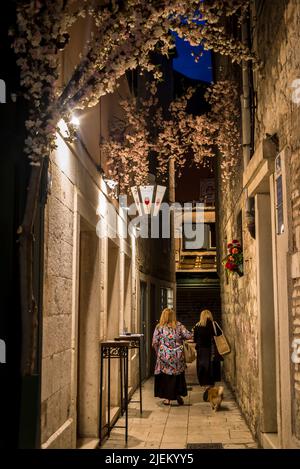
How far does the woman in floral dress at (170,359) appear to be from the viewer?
10.2 m

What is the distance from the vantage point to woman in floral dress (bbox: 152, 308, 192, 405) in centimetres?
1023

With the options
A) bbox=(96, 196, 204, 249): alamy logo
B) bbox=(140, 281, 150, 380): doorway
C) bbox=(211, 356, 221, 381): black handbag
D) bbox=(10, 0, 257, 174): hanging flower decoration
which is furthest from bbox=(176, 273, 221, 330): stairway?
bbox=(10, 0, 257, 174): hanging flower decoration

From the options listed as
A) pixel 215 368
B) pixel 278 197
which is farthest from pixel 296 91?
pixel 215 368

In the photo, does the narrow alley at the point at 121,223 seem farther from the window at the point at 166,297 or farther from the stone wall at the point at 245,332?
the window at the point at 166,297

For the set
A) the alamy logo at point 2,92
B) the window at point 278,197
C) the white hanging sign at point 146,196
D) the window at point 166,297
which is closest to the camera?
the alamy logo at point 2,92

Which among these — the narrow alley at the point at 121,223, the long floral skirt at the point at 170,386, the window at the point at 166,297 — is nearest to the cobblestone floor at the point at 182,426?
the narrow alley at the point at 121,223

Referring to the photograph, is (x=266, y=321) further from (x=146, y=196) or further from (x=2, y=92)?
(x=2, y=92)

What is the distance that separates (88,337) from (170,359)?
11.1ft

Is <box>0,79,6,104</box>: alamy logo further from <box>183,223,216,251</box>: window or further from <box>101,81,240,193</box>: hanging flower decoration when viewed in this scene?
<box>183,223,216,251</box>: window

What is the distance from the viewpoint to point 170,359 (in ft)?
33.7

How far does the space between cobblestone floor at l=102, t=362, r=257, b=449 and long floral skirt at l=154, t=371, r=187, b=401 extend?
207 millimetres

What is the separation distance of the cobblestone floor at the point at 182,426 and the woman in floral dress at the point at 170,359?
0.87 ft

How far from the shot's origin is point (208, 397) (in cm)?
1051
